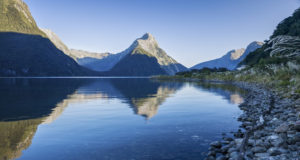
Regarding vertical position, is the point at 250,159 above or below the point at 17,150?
above

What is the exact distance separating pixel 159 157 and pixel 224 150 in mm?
2787

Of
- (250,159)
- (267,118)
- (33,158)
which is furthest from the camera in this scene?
(267,118)

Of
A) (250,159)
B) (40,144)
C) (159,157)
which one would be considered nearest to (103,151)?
(159,157)

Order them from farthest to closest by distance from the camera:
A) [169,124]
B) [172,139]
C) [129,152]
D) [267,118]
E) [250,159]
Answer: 1. [169,124]
2. [267,118]
3. [172,139]
4. [129,152]
5. [250,159]

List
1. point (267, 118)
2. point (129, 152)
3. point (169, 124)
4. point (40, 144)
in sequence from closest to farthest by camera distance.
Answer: point (129, 152) < point (40, 144) < point (267, 118) < point (169, 124)

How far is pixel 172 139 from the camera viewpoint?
37.3 ft

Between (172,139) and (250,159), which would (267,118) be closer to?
(172,139)

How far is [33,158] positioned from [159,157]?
17.1ft

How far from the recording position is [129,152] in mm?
9438

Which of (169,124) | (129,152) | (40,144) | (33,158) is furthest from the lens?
(169,124)

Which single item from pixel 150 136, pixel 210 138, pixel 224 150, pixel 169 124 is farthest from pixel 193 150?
pixel 169 124

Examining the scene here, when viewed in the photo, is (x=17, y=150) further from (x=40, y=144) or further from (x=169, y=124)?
(x=169, y=124)

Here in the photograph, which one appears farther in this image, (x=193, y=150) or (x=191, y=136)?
(x=191, y=136)

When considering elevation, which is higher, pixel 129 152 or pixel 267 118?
pixel 267 118
